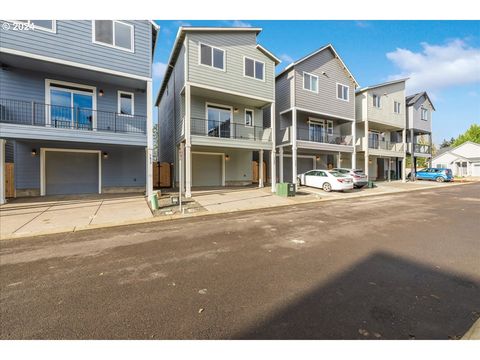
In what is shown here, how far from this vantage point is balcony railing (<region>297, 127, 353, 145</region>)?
67.0 feet

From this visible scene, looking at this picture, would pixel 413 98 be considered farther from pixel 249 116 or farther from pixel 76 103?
pixel 76 103

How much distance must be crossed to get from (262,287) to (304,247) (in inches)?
83.4

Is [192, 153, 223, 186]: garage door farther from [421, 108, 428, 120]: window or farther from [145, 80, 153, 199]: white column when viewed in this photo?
[421, 108, 428, 120]: window

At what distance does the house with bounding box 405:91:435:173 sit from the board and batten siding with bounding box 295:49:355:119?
10887 mm

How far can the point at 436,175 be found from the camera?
1042 inches

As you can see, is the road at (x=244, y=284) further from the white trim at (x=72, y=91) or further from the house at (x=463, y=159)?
the house at (x=463, y=159)

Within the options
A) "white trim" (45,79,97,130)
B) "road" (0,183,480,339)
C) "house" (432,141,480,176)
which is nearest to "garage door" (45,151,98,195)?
"white trim" (45,79,97,130)

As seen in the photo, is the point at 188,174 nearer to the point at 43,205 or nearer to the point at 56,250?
the point at 43,205

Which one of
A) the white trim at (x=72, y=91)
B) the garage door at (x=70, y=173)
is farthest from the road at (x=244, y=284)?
the white trim at (x=72, y=91)

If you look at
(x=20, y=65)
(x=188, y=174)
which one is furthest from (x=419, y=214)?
(x=20, y=65)

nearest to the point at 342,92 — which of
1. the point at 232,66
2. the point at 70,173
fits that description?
the point at 232,66

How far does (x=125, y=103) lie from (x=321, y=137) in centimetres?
1675

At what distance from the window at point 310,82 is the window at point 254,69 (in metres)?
4.02

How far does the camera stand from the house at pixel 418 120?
26.1 metres
